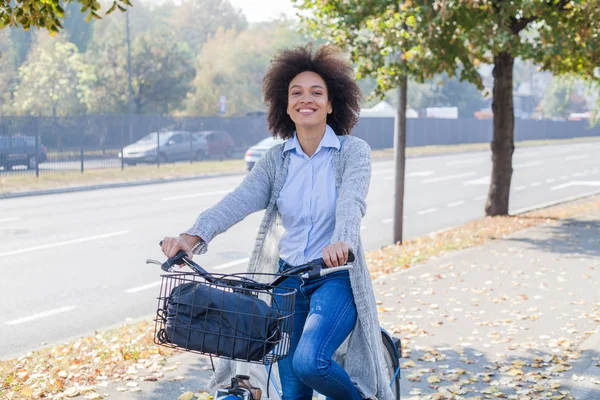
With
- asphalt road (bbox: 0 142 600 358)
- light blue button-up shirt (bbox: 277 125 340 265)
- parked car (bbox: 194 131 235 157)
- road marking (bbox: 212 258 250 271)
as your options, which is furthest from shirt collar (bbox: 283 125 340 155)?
parked car (bbox: 194 131 235 157)

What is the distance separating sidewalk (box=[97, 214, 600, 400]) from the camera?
5.28m

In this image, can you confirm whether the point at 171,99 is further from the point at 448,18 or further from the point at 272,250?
the point at 272,250

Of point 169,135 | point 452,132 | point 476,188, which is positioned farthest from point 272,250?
point 452,132

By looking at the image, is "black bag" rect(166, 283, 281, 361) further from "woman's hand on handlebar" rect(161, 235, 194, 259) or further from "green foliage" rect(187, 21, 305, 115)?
"green foliage" rect(187, 21, 305, 115)

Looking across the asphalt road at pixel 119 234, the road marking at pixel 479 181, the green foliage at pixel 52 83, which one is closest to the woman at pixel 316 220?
the asphalt road at pixel 119 234

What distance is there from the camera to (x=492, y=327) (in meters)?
6.84

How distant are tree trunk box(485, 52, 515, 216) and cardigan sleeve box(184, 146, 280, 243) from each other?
36.8 feet

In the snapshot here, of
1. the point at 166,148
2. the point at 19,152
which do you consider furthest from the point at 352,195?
the point at 166,148

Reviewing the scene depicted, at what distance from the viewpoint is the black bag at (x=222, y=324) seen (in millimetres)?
2617

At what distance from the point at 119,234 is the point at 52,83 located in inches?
1307

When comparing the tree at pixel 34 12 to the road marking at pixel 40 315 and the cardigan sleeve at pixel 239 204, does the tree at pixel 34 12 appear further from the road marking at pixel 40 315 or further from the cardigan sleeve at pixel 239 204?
the cardigan sleeve at pixel 239 204

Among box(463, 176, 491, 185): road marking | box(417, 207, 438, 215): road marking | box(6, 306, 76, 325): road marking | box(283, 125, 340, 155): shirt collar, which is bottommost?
box(6, 306, 76, 325): road marking

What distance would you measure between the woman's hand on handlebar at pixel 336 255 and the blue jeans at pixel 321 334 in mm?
150

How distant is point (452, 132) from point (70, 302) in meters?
47.6
